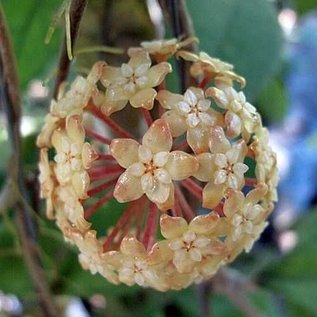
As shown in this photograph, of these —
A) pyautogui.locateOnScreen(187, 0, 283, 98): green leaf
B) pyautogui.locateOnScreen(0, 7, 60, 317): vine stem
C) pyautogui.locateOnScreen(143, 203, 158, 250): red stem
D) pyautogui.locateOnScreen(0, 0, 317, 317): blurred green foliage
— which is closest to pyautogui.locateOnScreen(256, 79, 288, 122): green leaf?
pyautogui.locateOnScreen(0, 0, 317, 317): blurred green foliage

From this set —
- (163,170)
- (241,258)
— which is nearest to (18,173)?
(163,170)

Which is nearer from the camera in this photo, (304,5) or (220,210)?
(220,210)

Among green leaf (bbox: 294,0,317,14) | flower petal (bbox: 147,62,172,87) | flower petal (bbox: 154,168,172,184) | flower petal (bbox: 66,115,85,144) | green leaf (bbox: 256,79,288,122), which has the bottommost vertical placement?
green leaf (bbox: 256,79,288,122)

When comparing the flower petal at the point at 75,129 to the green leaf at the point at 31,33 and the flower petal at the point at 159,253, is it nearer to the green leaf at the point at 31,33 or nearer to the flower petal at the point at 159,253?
the flower petal at the point at 159,253

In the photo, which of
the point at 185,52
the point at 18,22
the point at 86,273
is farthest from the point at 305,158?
the point at 185,52

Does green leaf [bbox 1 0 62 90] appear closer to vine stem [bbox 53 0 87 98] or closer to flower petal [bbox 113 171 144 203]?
vine stem [bbox 53 0 87 98]

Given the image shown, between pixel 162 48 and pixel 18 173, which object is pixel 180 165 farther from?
pixel 18 173
